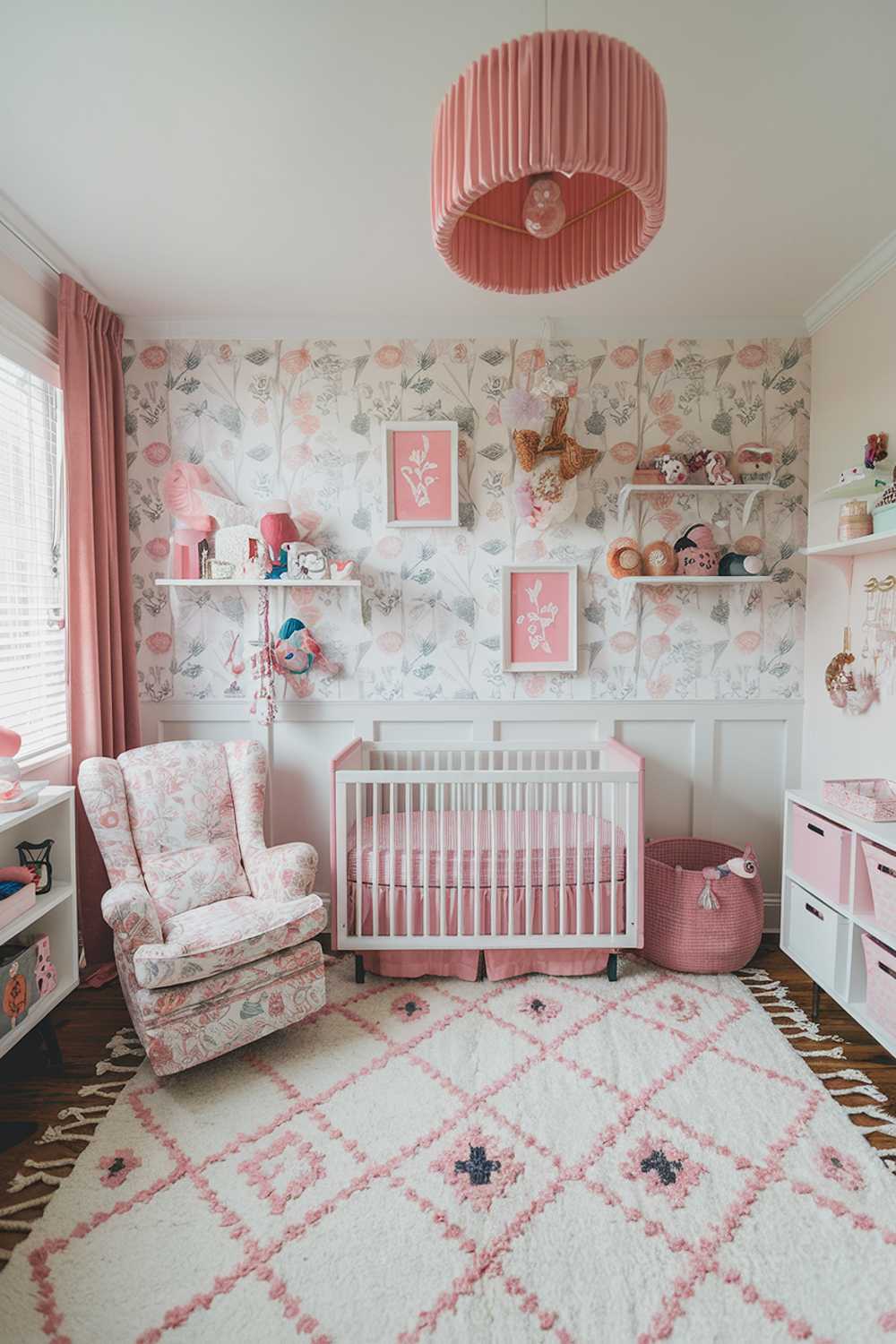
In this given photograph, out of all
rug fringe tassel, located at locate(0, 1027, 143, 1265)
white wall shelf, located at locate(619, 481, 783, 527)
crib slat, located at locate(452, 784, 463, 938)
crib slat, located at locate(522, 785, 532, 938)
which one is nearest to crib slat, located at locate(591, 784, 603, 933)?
crib slat, located at locate(522, 785, 532, 938)

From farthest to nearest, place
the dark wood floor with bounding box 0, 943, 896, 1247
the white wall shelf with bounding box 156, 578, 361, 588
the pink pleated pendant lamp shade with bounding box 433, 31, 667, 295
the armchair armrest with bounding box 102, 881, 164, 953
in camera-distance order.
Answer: the white wall shelf with bounding box 156, 578, 361, 588 < the armchair armrest with bounding box 102, 881, 164, 953 < the dark wood floor with bounding box 0, 943, 896, 1247 < the pink pleated pendant lamp shade with bounding box 433, 31, 667, 295

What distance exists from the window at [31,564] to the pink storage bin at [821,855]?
109 inches

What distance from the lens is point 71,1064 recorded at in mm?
2172

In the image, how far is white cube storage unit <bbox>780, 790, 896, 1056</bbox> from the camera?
6.73 ft

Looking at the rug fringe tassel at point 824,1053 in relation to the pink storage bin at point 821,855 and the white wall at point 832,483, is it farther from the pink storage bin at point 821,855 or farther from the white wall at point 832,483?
the white wall at point 832,483

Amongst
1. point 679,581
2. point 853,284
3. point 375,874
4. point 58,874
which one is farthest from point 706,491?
point 58,874

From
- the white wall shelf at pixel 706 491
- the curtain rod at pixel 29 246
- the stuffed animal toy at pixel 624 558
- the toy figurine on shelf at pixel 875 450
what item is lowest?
the stuffed animal toy at pixel 624 558

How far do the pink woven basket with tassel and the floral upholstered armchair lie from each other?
1290 mm

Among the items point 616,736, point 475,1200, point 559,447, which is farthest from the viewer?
point 616,736

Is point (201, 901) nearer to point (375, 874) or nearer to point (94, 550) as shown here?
point (375, 874)

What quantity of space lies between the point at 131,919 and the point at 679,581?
7.74 ft

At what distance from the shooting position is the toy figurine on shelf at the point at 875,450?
2.47 metres

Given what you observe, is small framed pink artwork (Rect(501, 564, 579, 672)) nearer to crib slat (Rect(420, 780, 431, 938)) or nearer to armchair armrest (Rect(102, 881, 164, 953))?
crib slat (Rect(420, 780, 431, 938))

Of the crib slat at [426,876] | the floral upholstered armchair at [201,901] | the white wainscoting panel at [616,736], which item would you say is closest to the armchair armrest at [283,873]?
the floral upholstered armchair at [201,901]
